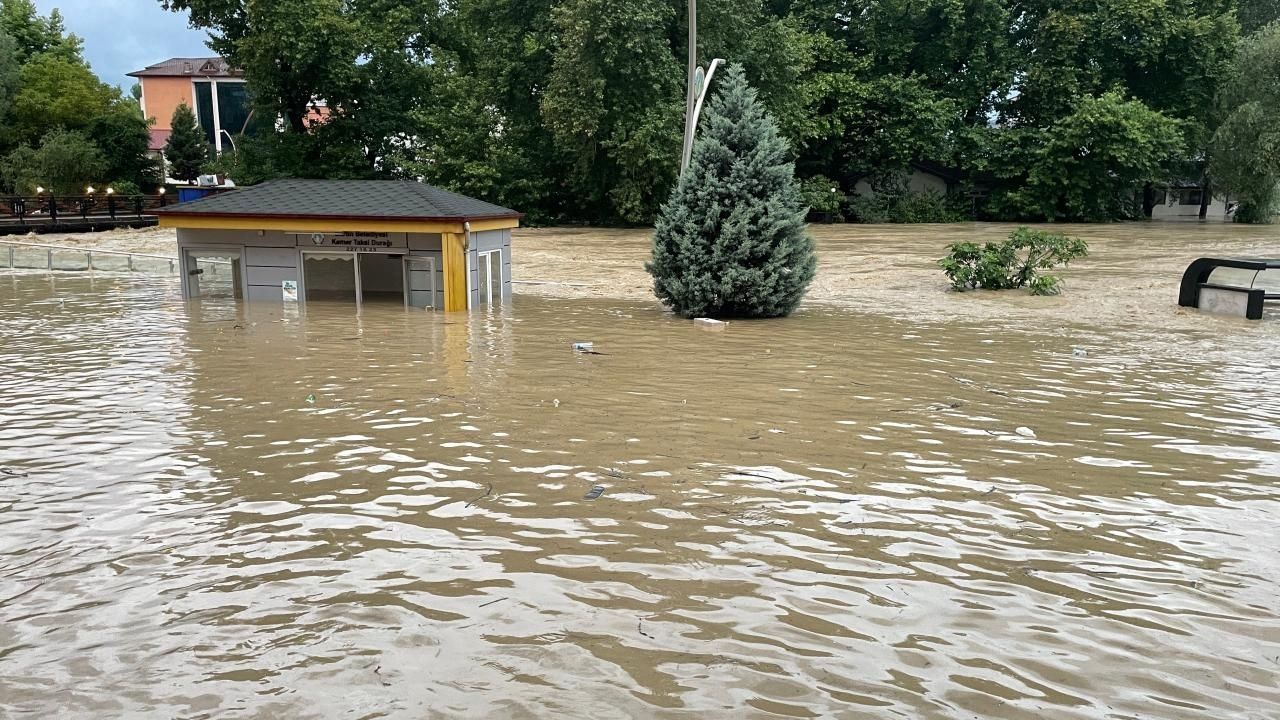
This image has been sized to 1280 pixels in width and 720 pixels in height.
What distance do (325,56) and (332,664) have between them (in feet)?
149

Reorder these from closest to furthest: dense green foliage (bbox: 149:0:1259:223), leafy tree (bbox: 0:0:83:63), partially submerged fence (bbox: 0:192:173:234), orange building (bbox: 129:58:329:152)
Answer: partially submerged fence (bbox: 0:192:173:234) → dense green foliage (bbox: 149:0:1259:223) → leafy tree (bbox: 0:0:83:63) → orange building (bbox: 129:58:329:152)

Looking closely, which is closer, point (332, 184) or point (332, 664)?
point (332, 664)

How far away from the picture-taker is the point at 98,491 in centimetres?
813

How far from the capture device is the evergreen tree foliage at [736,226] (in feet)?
64.3

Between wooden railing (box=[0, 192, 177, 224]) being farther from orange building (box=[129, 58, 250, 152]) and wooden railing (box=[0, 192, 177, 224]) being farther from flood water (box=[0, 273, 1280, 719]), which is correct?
orange building (box=[129, 58, 250, 152])

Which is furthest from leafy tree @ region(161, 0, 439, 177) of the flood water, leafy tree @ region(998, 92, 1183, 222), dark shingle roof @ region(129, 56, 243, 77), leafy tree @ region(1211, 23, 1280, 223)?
dark shingle roof @ region(129, 56, 243, 77)

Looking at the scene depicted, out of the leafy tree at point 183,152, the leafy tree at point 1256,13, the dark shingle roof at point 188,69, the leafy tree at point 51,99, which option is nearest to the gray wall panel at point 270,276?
the leafy tree at point 51,99

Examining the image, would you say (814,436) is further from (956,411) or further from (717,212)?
(717,212)

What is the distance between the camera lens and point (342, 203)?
2355 cm

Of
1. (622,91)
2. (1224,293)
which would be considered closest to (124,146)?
(622,91)

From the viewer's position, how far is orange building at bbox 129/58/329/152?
101250mm

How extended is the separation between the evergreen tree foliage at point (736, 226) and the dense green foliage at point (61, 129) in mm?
49714

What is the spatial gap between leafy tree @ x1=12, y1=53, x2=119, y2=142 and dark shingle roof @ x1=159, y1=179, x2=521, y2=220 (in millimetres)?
46643

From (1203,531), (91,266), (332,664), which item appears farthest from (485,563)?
(91,266)
